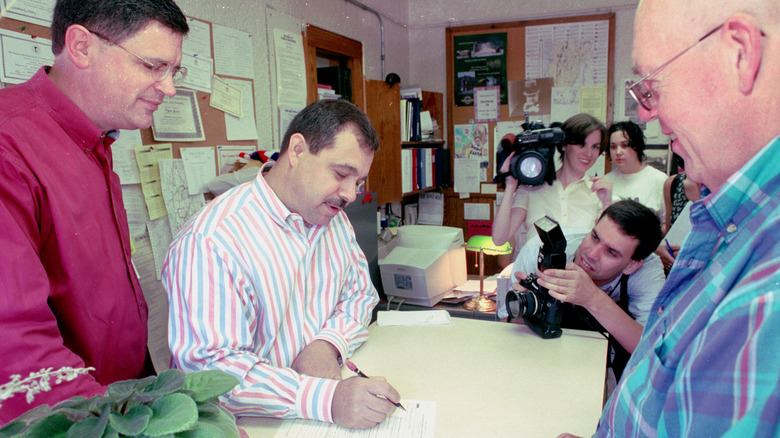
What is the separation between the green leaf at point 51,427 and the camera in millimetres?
453

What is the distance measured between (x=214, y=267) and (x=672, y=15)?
0.94m

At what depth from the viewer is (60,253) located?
3.08 feet

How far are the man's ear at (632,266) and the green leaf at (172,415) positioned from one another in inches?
64.5

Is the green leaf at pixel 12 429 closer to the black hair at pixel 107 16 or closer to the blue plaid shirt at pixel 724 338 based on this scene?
the blue plaid shirt at pixel 724 338

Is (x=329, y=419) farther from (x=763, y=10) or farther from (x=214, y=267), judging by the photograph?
(x=763, y=10)

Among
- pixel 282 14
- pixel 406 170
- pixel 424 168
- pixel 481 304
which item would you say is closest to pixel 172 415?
pixel 481 304

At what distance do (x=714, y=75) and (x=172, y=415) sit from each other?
0.74 metres

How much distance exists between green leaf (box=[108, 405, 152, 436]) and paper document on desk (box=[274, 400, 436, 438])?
0.51 m

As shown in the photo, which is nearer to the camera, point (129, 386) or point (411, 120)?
point (129, 386)

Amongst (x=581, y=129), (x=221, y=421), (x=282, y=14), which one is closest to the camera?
(x=221, y=421)

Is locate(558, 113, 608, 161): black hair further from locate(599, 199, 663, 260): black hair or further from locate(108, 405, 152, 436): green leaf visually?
locate(108, 405, 152, 436): green leaf

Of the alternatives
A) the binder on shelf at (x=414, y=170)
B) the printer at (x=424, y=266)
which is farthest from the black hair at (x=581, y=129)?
the binder on shelf at (x=414, y=170)

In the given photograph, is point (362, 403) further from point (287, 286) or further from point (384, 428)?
point (287, 286)

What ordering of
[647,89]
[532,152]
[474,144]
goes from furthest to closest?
[474,144] < [532,152] < [647,89]
